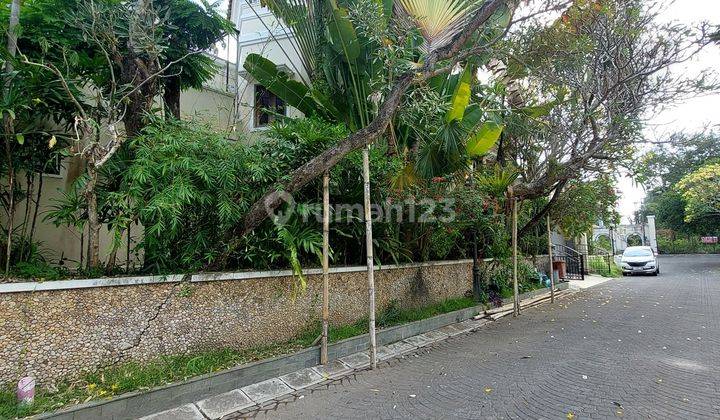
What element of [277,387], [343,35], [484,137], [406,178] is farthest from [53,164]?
[484,137]

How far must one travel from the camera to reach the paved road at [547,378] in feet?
12.6

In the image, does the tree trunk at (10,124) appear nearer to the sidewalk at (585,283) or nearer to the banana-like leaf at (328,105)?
the banana-like leaf at (328,105)

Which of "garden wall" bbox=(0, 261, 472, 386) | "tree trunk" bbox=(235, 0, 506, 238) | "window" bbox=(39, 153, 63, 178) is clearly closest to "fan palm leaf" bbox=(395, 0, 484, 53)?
"tree trunk" bbox=(235, 0, 506, 238)

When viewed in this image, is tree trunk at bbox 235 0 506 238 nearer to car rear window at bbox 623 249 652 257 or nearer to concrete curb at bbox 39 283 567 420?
concrete curb at bbox 39 283 567 420

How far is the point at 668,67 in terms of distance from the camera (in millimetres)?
8094

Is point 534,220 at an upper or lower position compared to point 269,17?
lower

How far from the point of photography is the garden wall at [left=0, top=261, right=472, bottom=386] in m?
3.51

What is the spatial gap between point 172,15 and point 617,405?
7.33m

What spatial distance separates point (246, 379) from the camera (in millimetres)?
4414

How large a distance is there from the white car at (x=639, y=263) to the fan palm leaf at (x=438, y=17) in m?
19.1

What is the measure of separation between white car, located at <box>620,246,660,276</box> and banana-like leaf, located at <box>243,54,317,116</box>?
1902cm

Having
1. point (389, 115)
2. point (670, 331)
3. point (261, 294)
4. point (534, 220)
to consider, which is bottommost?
point (670, 331)

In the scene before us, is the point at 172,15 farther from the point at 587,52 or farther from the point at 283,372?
the point at 587,52

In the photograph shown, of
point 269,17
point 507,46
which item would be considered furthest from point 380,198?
point 269,17
